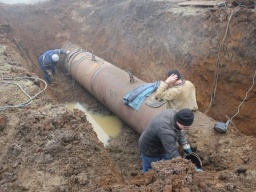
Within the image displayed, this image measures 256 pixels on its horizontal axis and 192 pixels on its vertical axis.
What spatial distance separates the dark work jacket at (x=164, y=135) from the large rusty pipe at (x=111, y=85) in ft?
4.58

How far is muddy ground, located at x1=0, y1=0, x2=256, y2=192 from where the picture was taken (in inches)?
135

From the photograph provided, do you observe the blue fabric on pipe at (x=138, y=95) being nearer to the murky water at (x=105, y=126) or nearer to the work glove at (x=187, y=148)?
the murky water at (x=105, y=126)

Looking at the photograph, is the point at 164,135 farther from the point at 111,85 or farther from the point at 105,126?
the point at 105,126

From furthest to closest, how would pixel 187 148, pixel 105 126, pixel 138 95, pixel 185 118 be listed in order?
pixel 105 126 → pixel 138 95 → pixel 187 148 → pixel 185 118

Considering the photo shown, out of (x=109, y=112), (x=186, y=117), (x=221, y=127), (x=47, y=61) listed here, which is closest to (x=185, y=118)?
(x=186, y=117)

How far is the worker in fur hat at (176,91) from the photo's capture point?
4.76 meters

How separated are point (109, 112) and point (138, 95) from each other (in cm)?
257

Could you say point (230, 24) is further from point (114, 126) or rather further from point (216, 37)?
point (114, 126)

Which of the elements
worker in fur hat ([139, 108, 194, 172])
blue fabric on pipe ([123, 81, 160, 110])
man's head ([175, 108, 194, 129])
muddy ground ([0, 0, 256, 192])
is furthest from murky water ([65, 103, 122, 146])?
man's head ([175, 108, 194, 129])

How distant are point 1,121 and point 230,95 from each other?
582 cm

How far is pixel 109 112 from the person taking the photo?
27.8ft

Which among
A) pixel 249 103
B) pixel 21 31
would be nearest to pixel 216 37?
pixel 249 103

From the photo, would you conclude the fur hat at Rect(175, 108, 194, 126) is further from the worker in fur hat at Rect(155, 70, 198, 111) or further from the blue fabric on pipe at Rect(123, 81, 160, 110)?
the blue fabric on pipe at Rect(123, 81, 160, 110)

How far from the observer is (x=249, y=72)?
6633 mm
